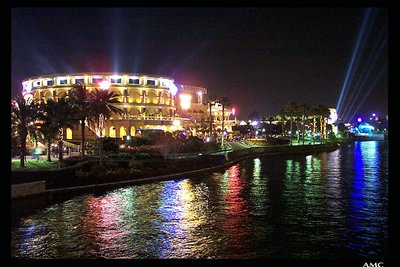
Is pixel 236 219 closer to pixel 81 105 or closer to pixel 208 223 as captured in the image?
pixel 208 223

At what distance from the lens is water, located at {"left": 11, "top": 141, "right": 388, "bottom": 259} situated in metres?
16.1

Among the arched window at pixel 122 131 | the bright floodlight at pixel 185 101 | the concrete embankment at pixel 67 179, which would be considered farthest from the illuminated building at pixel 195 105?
the concrete embankment at pixel 67 179

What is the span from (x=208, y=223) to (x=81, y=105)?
28.7 meters

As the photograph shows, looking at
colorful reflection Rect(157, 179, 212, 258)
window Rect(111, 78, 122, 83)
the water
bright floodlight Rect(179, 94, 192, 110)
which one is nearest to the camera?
the water

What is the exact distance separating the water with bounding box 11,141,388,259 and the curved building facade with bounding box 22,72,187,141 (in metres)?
58.5

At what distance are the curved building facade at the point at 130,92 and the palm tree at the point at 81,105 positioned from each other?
43.6 m

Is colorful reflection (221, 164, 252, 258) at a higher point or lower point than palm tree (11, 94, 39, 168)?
lower

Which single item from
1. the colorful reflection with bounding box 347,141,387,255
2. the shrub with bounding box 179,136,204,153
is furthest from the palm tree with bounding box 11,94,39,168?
the colorful reflection with bounding box 347,141,387,255

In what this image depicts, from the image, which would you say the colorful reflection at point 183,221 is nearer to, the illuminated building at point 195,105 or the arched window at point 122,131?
the arched window at point 122,131

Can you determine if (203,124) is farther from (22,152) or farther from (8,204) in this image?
(8,204)

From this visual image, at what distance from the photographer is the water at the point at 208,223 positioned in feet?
53.0

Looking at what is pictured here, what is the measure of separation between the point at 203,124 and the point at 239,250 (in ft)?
318

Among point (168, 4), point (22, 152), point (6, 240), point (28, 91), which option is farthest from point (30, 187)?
point (28, 91)

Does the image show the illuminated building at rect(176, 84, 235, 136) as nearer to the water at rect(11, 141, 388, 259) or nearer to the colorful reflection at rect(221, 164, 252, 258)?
the colorful reflection at rect(221, 164, 252, 258)
